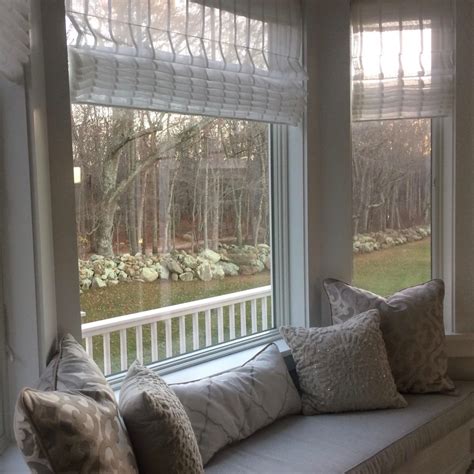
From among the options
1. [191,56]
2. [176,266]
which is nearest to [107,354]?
[176,266]

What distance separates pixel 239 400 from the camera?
2.05 m

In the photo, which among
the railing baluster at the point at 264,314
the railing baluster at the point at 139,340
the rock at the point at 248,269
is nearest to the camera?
the railing baluster at the point at 139,340

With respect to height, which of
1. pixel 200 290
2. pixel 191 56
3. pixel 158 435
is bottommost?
pixel 158 435

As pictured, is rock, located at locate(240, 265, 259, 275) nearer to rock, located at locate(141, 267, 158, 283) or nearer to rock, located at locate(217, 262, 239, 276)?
rock, located at locate(217, 262, 239, 276)

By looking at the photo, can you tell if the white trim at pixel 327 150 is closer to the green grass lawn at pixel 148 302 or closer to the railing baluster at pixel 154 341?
the green grass lawn at pixel 148 302

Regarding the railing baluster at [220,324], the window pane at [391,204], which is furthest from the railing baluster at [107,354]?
the window pane at [391,204]

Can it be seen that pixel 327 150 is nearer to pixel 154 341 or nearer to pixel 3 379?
pixel 154 341

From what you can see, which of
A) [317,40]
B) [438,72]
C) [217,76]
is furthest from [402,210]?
[217,76]

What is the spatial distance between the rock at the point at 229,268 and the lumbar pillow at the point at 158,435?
39.0 inches

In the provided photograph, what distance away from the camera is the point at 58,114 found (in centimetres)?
176

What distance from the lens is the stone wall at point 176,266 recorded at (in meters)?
2.05

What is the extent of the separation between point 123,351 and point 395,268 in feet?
4.75

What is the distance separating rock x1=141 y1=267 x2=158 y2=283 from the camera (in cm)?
221

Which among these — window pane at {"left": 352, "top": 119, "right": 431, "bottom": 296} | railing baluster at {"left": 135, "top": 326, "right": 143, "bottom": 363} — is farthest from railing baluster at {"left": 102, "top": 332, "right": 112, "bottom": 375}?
window pane at {"left": 352, "top": 119, "right": 431, "bottom": 296}
